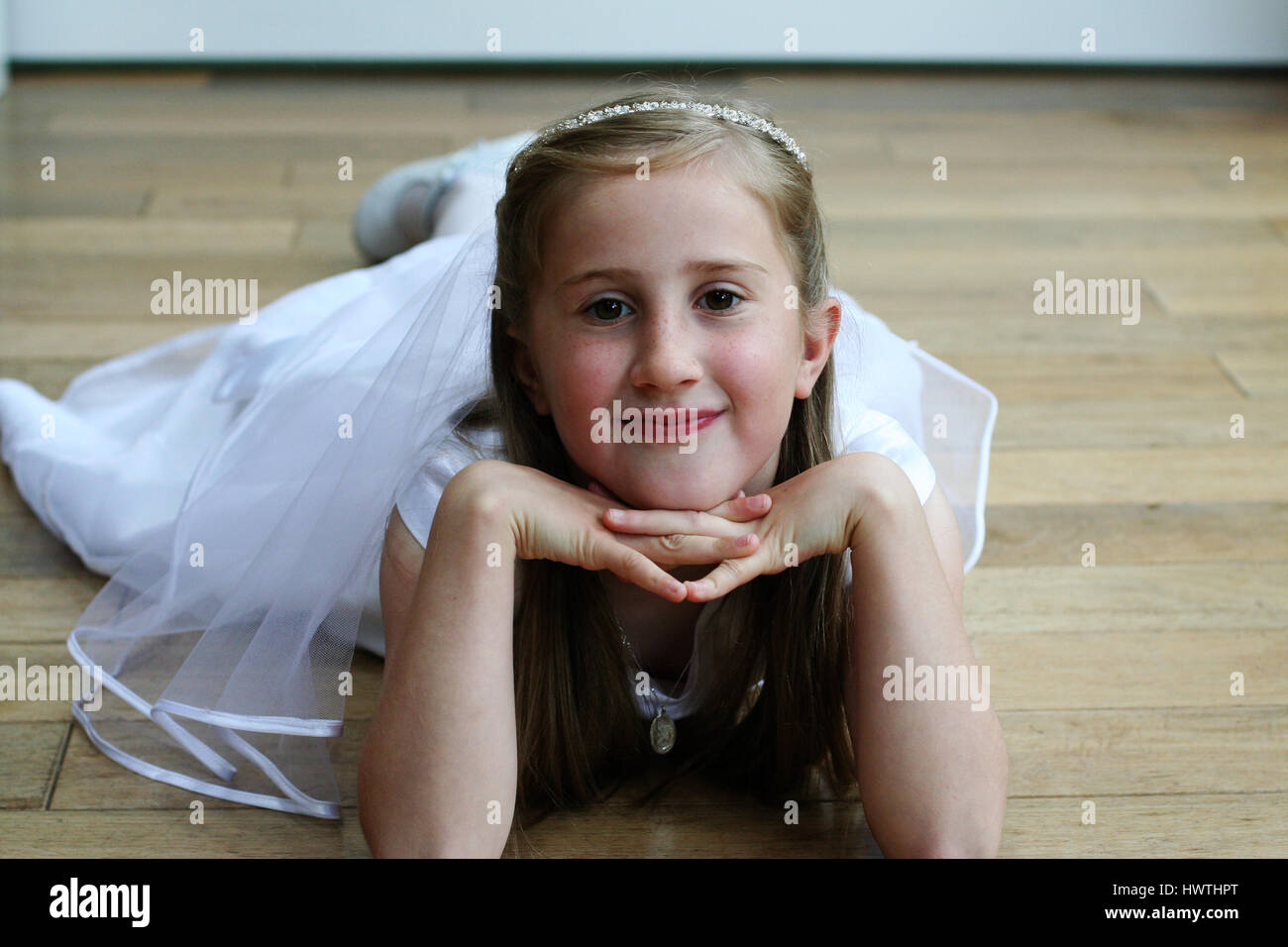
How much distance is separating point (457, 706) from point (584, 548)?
5.8 inches

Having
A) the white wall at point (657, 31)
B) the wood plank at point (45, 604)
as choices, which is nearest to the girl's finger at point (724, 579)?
the wood plank at point (45, 604)

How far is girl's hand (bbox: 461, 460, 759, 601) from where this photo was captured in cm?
108

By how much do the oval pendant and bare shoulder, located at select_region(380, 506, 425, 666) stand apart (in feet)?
0.81

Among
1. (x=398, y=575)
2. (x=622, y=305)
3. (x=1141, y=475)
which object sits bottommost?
(x=1141, y=475)

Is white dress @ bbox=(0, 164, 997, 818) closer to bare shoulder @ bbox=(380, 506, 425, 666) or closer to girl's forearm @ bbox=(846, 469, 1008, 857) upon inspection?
bare shoulder @ bbox=(380, 506, 425, 666)

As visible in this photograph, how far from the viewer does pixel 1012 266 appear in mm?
2535

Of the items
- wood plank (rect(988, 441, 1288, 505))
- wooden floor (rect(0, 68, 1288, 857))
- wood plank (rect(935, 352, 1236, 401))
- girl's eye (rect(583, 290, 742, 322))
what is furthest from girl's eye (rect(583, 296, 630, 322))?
wood plank (rect(935, 352, 1236, 401))

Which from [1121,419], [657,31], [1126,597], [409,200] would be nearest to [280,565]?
[1126,597]

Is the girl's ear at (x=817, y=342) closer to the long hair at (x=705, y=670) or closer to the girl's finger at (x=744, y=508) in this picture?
the long hair at (x=705, y=670)

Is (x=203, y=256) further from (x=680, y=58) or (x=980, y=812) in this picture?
(x=980, y=812)

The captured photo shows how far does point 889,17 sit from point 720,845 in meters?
2.84

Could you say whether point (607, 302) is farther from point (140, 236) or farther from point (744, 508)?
point (140, 236)

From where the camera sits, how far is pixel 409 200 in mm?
2250

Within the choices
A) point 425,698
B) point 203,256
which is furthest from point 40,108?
point 425,698
